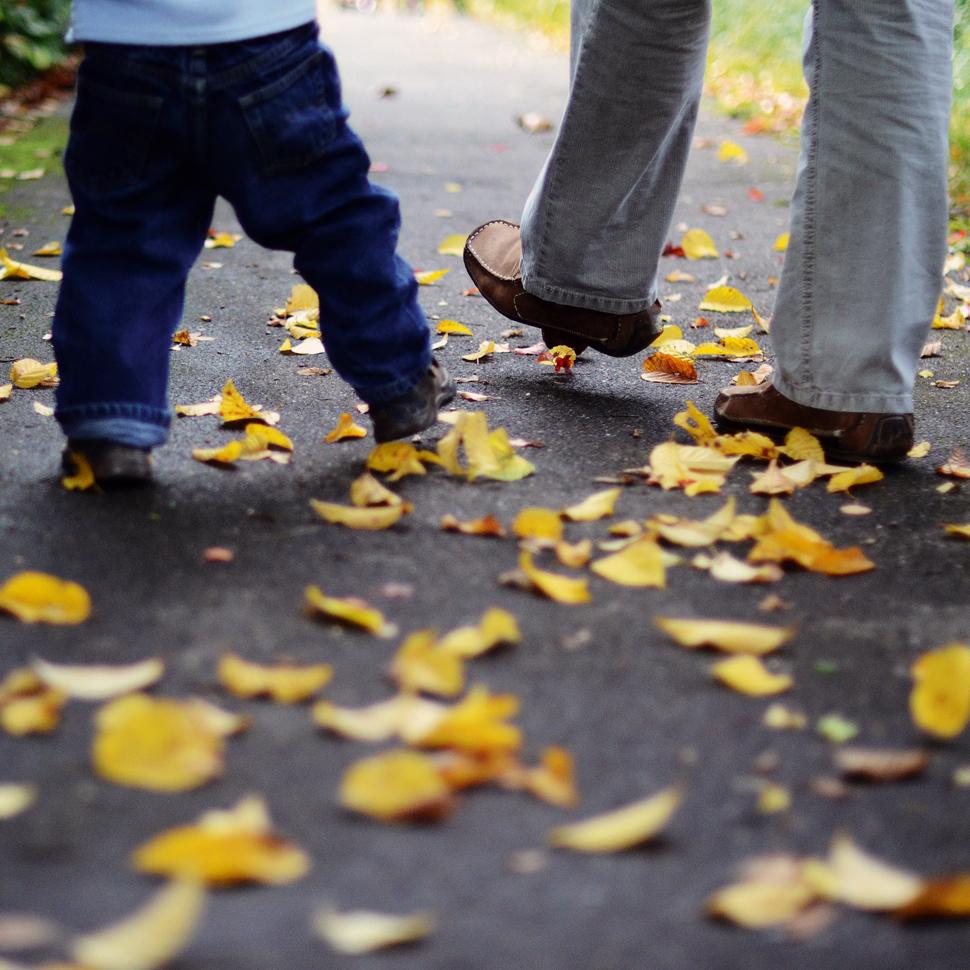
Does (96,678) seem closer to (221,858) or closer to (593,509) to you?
(221,858)

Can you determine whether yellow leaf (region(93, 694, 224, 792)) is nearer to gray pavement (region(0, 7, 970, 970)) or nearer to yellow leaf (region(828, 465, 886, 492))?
gray pavement (region(0, 7, 970, 970))

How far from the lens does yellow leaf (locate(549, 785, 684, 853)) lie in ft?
4.34

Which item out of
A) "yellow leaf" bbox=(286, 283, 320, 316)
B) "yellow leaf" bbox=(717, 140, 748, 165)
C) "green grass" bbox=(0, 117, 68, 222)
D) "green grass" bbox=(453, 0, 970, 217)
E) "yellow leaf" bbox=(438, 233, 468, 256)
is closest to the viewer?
"yellow leaf" bbox=(286, 283, 320, 316)

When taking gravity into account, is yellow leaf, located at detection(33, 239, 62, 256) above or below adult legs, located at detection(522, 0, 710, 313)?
below

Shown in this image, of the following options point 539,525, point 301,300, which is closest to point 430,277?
point 301,300

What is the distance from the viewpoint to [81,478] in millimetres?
2211

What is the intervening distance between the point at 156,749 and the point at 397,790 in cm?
27

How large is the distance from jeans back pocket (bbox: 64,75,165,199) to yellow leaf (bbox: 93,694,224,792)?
0.99m

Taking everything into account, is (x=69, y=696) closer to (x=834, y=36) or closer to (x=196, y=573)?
(x=196, y=573)

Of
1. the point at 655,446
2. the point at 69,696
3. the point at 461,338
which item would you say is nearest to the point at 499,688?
the point at 69,696

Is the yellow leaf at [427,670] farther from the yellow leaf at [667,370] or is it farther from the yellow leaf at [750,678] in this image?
the yellow leaf at [667,370]

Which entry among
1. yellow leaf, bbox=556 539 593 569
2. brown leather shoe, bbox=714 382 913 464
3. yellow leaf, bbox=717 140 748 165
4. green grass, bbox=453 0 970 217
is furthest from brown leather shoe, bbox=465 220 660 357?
yellow leaf, bbox=717 140 748 165

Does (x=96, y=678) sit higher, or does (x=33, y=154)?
(x=96, y=678)

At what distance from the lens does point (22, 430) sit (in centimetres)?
251
